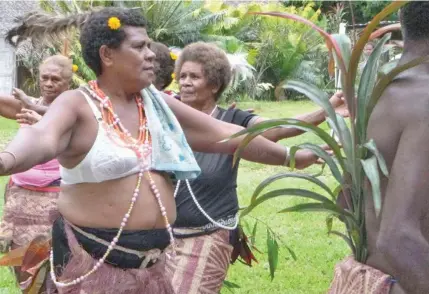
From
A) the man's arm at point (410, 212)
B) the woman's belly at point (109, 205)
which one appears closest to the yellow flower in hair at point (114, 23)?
the woman's belly at point (109, 205)

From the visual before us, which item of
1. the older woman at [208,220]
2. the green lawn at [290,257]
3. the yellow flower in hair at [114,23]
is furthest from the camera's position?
the green lawn at [290,257]

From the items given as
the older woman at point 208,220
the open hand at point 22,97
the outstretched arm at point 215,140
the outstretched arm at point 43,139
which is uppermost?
the outstretched arm at point 43,139

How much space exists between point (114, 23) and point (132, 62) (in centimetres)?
18

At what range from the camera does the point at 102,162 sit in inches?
127

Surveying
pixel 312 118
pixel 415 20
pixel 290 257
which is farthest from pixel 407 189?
pixel 290 257

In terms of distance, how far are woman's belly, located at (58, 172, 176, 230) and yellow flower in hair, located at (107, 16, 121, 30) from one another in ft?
2.04

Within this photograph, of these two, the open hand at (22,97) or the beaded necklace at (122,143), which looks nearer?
the beaded necklace at (122,143)

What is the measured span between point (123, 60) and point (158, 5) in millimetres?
17109

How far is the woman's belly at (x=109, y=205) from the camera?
331 centimetres

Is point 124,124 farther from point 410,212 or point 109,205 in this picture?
point 410,212

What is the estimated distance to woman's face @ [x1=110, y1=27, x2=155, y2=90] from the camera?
345 centimetres

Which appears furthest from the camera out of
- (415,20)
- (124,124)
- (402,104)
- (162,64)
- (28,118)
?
(162,64)

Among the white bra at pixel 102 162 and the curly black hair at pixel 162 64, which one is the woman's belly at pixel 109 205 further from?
the curly black hair at pixel 162 64

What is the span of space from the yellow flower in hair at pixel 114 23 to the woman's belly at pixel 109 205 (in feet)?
2.04
